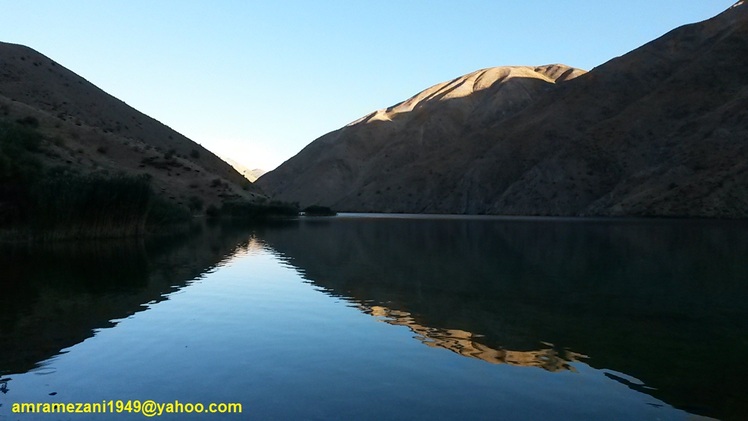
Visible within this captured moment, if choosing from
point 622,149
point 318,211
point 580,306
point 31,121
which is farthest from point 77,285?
point 622,149

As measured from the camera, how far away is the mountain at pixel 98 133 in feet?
242

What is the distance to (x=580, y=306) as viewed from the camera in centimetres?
1902

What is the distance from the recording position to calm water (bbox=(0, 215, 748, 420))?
9875 millimetres

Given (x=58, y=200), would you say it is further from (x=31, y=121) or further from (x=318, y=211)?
(x=318, y=211)

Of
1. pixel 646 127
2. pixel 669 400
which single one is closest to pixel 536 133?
pixel 646 127

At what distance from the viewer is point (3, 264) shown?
92.0 ft

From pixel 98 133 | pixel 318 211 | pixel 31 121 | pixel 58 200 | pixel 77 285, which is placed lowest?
pixel 77 285

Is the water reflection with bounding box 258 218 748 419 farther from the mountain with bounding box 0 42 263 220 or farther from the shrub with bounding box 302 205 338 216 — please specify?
the shrub with bounding box 302 205 338 216

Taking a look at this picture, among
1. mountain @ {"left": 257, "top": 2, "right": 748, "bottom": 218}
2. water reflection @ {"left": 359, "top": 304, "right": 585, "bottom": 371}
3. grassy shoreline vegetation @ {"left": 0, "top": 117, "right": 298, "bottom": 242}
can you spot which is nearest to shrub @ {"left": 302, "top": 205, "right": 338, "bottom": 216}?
mountain @ {"left": 257, "top": 2, "right": 748, "bottom": 218}

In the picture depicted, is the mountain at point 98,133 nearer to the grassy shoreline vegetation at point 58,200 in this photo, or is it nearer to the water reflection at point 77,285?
the grassy shoreline vegetation at point 58,200

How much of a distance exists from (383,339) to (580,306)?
307 inches

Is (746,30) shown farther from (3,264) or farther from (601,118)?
(3,264)

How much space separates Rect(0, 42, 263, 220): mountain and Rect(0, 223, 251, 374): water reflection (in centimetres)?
2357

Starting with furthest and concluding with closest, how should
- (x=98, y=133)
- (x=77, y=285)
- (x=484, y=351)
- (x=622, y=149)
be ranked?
(x=622, y=149)
(x=98, y=133)
(x=77, y=285)
(x=484, y=351)
